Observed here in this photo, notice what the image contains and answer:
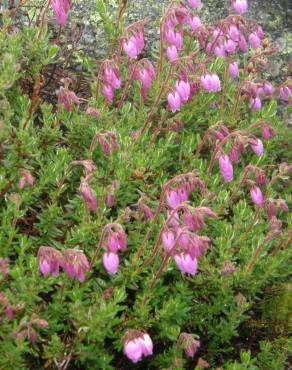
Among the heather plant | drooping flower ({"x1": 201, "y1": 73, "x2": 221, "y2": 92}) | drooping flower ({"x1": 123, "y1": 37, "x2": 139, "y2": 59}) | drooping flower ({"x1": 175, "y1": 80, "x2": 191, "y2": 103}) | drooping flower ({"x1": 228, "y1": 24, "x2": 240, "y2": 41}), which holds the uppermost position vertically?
drooping flower ({"x1": 123, "y1": 37, "x2": 139, "y2": 59})

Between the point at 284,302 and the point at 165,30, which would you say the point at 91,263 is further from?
the point at 165,30

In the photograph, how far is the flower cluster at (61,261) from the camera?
3078 millimetres

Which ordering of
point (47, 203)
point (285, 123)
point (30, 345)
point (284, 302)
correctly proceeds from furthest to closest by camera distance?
point (285, 123)
point (47, 203)
point (284, 302)
point (30, 345)

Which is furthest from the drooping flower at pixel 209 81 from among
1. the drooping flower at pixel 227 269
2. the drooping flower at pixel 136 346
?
the drooping flower at pixel 136 346

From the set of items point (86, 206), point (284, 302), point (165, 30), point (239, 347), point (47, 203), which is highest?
point (165, 30)

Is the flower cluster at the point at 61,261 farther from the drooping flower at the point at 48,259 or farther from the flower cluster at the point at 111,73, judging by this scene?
the flower cluster at the point at 111,73

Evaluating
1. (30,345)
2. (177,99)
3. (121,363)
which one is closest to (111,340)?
(121,363)

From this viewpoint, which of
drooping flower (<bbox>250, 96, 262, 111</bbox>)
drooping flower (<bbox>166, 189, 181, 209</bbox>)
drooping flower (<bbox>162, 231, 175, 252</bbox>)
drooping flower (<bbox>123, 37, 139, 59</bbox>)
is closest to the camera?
drooping flower (<bbox>162, 231, 175, 252</bbox>)

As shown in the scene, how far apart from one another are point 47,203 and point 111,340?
96 cm

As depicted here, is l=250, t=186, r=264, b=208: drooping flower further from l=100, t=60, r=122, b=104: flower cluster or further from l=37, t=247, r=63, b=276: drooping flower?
l=37, t=247, r=63, b=276: drooping flower

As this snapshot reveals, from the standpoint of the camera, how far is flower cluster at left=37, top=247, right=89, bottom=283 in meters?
3.08

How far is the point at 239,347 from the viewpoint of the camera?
13.0ft

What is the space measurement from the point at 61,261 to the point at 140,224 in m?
0.80

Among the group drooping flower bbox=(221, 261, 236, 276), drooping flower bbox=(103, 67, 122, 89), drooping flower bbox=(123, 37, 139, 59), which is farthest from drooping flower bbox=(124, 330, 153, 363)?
drooping flower bbox=(123, 37, 139, 59)
